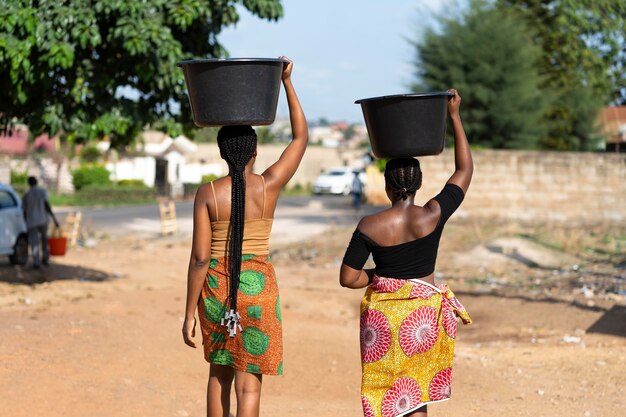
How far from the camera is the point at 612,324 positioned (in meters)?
10.9

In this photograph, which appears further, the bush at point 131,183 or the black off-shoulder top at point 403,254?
the bush at point 131,183

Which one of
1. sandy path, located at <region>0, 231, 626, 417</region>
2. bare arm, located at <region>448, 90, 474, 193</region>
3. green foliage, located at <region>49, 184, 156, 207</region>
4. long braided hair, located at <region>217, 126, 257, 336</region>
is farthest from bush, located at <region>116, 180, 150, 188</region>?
bare arm, located at <region>448, 90, 474, 193</region>

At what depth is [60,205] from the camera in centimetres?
3981

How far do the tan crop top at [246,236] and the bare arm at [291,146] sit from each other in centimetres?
7

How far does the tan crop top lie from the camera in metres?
4.99

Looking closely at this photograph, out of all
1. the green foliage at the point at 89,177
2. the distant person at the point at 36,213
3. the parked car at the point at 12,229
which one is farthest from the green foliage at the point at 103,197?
the distant person at the point at 36,213

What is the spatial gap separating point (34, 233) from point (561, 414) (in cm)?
1153

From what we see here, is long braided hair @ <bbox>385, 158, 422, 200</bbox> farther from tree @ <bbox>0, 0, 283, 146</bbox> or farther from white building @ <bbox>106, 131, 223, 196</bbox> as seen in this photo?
white building @ <bbox>106, 131, 223, 196</bbox>

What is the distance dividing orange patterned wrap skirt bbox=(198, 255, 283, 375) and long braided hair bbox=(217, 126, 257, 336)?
0.05 meters

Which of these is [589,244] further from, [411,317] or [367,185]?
[367,185]

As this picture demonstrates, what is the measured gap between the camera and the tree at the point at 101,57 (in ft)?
35.6

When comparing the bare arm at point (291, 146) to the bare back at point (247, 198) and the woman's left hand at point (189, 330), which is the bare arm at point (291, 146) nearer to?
the bare back at point (247, 198)

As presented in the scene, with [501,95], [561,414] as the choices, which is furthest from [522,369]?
[501,95]

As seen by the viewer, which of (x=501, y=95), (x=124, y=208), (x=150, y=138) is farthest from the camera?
(x=150, y=138)
